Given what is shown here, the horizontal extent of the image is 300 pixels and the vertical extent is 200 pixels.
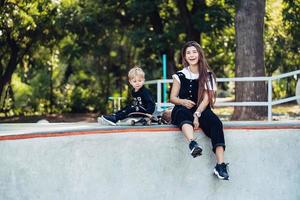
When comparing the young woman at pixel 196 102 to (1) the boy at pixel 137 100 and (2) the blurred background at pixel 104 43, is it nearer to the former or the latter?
(1) the boy at pixel 137 100

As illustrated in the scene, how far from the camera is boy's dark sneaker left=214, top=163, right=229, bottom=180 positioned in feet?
24.3

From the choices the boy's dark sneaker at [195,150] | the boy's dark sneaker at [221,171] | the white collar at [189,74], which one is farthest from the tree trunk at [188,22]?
the boy's dark sneaker at [195,150]

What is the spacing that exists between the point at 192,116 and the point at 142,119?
2.67 feet

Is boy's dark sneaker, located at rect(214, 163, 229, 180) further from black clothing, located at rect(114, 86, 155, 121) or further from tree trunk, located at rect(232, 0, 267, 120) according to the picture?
tree trunk, located at rect(232, 0, 267, 120)

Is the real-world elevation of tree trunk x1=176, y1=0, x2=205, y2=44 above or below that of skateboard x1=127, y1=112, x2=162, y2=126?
above

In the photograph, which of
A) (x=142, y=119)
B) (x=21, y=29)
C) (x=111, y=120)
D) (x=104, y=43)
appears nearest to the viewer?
(x=142, y=119)

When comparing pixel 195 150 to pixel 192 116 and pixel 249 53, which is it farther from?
pixel 249 53

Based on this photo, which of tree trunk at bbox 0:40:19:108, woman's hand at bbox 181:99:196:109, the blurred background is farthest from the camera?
tree trunk at bbox 0:40:19:108

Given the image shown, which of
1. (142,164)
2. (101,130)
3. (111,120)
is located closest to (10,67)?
(111,120)

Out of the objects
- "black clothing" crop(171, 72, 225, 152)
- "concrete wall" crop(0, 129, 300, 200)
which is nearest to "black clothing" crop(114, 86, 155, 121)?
"black clothing" crop(171, 72, 225, 152)

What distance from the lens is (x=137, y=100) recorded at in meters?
8.40

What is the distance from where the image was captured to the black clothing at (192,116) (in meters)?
7.55

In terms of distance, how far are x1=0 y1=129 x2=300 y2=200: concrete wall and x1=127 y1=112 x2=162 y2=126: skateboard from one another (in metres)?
0.37

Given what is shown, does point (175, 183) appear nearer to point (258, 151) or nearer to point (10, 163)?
point (258, 151)
